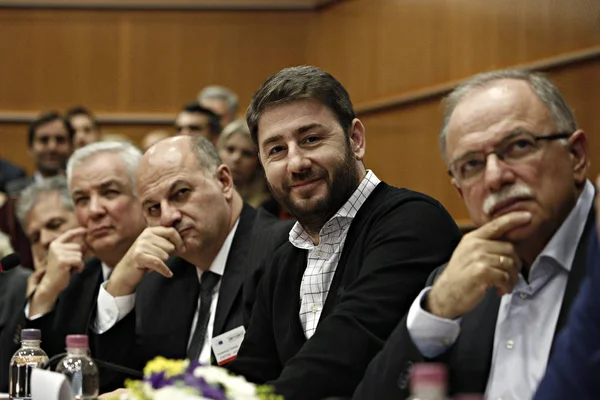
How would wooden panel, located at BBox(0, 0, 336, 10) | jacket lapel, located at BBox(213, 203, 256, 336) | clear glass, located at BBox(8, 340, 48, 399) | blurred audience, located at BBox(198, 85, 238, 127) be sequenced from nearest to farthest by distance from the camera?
clear glass, located at BBox(8, 340, 48, 399), jacket lapel, located at BBox(213, 203, 256, 336), blurred audience, located at BBox(198, 85, 238, 127), wooden panel, located at BBox(0, 0, 336, 10)

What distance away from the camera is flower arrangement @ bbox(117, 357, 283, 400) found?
158 cm

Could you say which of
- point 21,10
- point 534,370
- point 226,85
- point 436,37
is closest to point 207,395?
point 534,370

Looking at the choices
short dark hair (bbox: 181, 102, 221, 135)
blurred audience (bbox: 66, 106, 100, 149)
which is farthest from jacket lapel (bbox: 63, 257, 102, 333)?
blurred audience (bbox: 66, 106, 100, 149)

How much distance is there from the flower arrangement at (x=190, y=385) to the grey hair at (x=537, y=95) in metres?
0.93

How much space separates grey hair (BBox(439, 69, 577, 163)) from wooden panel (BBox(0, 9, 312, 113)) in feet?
18.0

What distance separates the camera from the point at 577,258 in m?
2.05

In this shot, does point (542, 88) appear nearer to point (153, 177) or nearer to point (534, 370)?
point (534, 370)

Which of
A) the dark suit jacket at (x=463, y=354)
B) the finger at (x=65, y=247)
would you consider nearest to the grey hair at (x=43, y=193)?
the finger at (x=65, y=247)

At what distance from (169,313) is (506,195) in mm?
1949

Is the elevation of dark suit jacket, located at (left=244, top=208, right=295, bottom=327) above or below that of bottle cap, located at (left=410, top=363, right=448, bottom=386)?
above

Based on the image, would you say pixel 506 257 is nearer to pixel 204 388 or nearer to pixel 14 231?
pixel 204 388

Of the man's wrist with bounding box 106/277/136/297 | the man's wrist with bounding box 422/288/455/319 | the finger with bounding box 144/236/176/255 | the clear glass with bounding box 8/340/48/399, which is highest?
the finger with bounding box 144/236/176/255

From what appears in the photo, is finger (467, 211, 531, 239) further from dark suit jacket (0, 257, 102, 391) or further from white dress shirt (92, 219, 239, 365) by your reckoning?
dark suit jacket (0, 257, 102, 391)

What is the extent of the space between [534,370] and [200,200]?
1.90 metres
